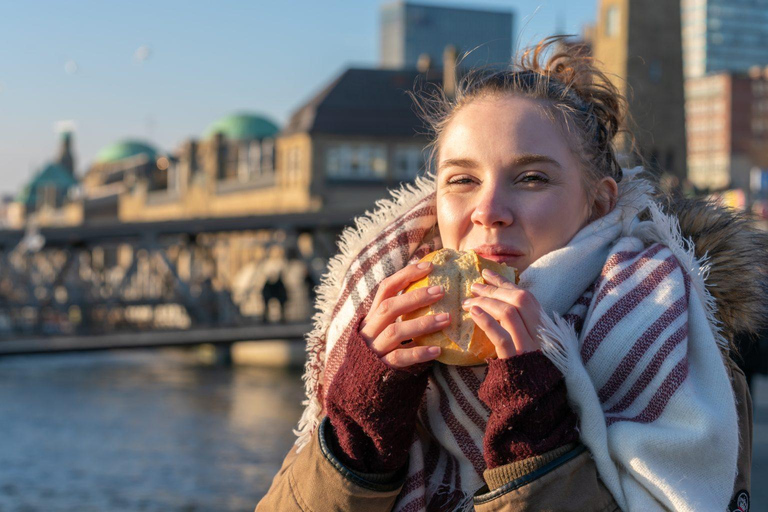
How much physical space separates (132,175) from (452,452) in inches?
4286

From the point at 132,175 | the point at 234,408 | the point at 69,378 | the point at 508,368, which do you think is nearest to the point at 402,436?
the point at 508,368

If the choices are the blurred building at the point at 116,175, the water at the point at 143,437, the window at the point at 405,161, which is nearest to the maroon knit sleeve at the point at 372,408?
the water at the point at 143,437

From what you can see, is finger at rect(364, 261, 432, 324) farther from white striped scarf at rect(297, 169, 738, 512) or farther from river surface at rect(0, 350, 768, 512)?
river surface at rect(0, 350, 768, 512)

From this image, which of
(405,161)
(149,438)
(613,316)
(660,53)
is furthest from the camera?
(405,161)

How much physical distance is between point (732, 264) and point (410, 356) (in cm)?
71

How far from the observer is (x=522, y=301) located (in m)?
1.92

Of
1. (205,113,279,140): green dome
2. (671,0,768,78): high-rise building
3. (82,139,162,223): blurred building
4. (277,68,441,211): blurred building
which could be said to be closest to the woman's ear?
(277,68,441,211): blurred building

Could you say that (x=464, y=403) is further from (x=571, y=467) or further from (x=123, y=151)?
(x=123, y=151)

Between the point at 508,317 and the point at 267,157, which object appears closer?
the point at 508,317

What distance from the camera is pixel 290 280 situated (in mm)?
52125

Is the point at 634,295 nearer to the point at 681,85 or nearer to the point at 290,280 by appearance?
the point at 290,280

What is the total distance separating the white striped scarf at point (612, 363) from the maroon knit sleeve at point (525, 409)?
2 centimetres

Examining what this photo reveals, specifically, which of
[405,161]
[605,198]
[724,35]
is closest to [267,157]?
[405,161]

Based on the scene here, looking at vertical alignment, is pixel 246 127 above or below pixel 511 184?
above
